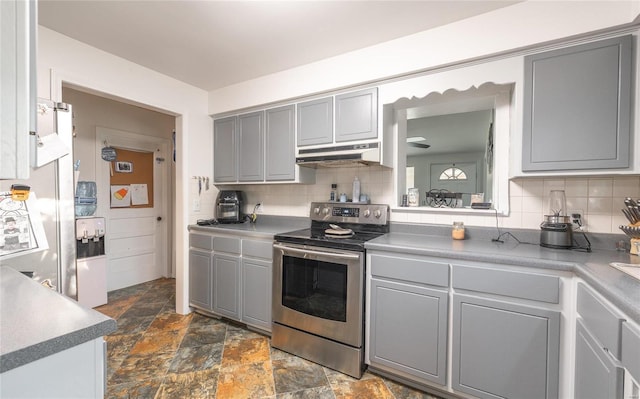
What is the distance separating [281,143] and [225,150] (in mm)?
811

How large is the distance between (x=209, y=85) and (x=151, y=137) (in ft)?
5.02

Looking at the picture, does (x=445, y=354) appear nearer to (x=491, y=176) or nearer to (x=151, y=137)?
(x=491, y=176)

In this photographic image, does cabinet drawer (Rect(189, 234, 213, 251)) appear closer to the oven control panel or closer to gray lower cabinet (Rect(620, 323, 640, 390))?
the oven control panel

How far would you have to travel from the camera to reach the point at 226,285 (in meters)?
2.69

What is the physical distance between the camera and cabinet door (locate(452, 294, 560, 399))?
57.2 inches

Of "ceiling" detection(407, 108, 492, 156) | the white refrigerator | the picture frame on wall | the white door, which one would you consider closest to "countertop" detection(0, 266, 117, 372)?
the white refrigerator

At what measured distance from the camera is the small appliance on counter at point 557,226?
1.72 m

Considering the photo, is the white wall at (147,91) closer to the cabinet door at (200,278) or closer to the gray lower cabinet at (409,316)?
the cabinet door at (200,278)

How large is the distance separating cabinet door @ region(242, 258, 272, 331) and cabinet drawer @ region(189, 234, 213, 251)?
494 mm

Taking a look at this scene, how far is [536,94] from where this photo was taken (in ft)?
5.70

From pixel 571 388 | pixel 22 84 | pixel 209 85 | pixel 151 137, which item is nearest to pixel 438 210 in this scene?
pixel 571 388

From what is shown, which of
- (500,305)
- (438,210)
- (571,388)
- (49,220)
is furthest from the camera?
(438,210)

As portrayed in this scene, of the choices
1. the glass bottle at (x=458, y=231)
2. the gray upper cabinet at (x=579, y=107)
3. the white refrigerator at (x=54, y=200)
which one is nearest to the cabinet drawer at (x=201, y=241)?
the white refrigerator at (x=54, y=200)

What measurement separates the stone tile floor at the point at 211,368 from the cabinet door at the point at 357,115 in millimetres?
1821
